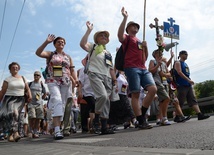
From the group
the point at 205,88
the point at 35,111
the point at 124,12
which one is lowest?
the point at 35,111

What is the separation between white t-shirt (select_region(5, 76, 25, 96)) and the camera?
6266 millimetres

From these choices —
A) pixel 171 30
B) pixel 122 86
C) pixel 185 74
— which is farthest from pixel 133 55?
pixel 171 30

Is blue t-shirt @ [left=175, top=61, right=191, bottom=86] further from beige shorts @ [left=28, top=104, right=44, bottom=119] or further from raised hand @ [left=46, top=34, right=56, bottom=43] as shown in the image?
beige shorts @ [left=28, top=104, right=44, bottom=119]

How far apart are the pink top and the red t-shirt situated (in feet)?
3.71

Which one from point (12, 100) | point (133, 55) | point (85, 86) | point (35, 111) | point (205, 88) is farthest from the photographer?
point (205, 88)

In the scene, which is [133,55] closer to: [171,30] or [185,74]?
[185,74]

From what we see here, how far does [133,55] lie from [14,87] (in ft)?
9.01

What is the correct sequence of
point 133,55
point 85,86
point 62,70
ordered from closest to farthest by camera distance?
point 62,70 → point 133,55 → point 85,86

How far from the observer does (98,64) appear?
5.41m

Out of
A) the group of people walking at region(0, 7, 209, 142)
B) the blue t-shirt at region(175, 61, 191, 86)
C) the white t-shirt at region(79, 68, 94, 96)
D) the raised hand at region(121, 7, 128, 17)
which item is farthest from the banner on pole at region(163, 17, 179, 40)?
the raised hand at region(121, 7, 128, 17)

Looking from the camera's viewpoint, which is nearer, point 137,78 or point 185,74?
point 137,78

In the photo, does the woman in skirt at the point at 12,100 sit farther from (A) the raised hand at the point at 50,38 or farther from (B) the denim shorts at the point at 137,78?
(B) the denim shorts at the point at 137,78

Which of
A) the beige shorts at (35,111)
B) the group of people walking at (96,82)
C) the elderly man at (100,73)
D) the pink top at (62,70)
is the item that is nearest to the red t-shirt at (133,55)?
the group of people walking at (96,82)

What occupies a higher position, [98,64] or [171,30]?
[171,30]
